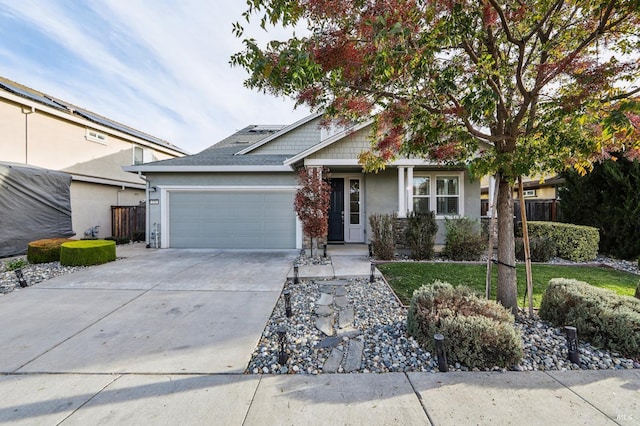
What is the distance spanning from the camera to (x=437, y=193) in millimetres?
9430

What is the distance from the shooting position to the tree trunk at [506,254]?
147 inches

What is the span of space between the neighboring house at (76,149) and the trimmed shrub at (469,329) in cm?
1260

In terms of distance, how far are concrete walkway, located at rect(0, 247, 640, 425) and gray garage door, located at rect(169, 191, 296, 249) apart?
567cm

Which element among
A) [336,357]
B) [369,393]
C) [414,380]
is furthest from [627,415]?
[336,357]

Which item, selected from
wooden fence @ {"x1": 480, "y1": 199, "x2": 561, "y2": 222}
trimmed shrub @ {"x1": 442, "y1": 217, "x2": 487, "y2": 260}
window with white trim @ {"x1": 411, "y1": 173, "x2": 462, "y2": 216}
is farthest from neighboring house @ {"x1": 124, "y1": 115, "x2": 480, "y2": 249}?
wooden fence @ {"x1": 480, "y1": 199, "x2": 561, "y2": 222}

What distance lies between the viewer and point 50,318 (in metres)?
3.83

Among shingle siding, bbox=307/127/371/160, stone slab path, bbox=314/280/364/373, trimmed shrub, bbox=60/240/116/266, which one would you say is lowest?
stone slab path, bbox=314/280/364/373

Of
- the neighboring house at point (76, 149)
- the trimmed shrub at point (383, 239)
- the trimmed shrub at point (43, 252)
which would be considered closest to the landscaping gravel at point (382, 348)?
the trimmed shrub at point (383, 239)

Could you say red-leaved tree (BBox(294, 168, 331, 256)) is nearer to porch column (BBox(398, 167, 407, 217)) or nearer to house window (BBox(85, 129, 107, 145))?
porch column (BBox(398, 167, 407, 217))

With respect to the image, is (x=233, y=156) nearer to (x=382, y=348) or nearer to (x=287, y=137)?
(x=287, y=137)

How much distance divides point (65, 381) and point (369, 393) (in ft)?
9.13

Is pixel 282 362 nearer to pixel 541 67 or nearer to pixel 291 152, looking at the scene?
pixel 541 67

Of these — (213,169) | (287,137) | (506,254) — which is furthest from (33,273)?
(506,254)

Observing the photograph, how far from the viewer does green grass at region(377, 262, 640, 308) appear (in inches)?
199
